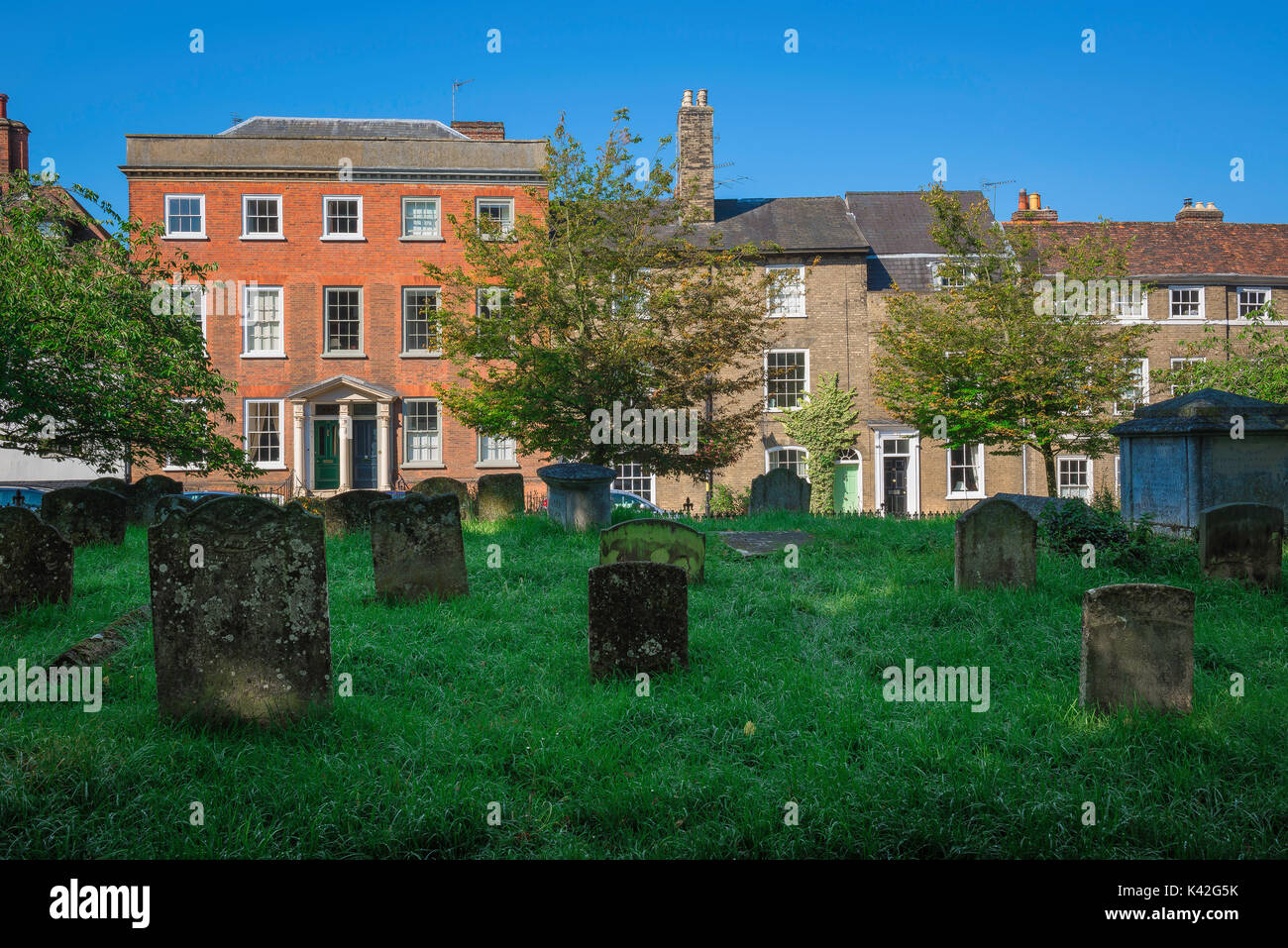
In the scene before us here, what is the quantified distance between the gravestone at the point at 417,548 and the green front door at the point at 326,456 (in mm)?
19562

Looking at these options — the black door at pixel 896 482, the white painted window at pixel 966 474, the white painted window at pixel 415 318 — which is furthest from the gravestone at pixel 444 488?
the white painted window at pixel 966 474

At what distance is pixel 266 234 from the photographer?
26.1m

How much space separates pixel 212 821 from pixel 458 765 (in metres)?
1.21

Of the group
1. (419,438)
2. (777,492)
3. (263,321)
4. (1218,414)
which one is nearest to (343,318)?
(263,321)

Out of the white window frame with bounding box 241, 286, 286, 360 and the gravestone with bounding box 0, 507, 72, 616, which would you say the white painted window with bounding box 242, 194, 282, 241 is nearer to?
the white window frame with bounding box 241, 286, 286, 360

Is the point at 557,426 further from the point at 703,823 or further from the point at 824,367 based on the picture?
the point at 824,367

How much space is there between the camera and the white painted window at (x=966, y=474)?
91.0 feet

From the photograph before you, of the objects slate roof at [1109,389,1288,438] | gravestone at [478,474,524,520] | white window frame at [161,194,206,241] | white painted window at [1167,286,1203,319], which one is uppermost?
white window frame at [161,194,206,241]

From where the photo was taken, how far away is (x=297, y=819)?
3758 millimetres

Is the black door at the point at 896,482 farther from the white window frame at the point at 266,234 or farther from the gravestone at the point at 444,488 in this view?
the white window frame at the point at 266,234

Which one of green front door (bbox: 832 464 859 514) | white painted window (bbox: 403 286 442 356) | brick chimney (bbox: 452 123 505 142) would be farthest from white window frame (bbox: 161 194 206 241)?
green front door (bbox: 832 464 859 514)

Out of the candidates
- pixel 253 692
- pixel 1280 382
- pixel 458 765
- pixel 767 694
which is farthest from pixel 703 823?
pixel 1280 382

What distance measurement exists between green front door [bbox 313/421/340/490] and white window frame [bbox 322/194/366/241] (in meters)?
6.22

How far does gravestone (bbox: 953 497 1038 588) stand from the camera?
27.1ft
